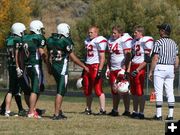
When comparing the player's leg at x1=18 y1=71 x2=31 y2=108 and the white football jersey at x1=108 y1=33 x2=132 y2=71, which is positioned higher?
the white football jersey at x1=108 y1=33 x2=132 y2=71

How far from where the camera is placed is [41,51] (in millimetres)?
15195

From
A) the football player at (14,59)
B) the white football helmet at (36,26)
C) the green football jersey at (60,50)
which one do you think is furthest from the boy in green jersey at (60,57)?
the football player at (14,59)

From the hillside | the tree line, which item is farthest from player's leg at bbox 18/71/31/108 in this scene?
the hillside

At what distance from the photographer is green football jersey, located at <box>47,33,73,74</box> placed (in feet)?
48.8

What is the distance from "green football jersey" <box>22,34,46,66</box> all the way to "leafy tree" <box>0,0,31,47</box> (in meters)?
35.7

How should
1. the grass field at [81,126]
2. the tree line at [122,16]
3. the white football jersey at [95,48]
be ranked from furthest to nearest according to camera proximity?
the tree line at [122,16] < the white football jersey at [95,48] < the grass field at [81,126]

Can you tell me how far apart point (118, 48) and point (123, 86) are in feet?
3.32

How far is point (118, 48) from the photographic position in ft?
53.8

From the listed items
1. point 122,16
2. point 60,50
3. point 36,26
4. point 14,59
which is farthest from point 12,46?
point 122,16

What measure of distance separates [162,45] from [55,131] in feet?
12.9

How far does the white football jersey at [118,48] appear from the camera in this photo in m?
16.3

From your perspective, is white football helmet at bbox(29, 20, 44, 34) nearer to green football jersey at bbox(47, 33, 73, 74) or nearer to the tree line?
green football jersey at bbox(47, 33, 73, 74)

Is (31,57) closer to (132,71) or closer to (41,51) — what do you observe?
(41,51)

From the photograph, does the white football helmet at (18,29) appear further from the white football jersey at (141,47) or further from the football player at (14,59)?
the white football jersey at (141,47)
